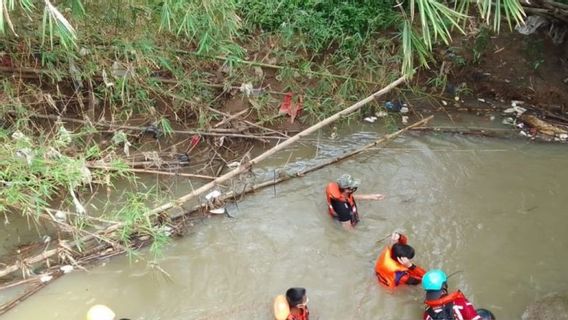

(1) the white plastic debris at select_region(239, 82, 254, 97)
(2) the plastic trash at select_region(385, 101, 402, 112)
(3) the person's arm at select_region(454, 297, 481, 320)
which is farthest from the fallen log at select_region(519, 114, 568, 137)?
(1) the white plastic debris at select_region(239, 82, 254, 97)

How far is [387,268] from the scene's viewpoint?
17.0 feet

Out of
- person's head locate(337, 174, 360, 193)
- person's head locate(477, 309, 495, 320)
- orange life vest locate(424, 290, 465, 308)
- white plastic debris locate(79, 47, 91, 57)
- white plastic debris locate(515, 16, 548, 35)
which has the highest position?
white plastic debris locate(79, 47, 91, 57)

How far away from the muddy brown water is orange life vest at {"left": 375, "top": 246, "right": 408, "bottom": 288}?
0.12 m

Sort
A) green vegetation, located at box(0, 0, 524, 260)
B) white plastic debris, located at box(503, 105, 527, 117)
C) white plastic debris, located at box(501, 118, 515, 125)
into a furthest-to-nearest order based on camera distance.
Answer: white plastic debris, located at box(503, 105, 527, 117) → white plastic debris, located at box(501, 118, 515, 125) → green vegetation, located at box(0, 0, 524, 260)

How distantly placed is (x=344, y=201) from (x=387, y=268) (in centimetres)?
90

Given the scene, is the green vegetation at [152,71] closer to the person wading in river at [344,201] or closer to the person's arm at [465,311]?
the person wading in river at [344,201]

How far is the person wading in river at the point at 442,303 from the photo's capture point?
4.63 metres

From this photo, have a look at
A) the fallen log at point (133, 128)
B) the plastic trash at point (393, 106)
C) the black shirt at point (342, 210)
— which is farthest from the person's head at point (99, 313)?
the plastic trash at point (393, 106)

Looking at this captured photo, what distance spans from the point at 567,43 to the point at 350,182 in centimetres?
437

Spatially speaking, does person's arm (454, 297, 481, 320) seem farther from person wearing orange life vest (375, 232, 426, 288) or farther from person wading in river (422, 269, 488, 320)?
person wearing orange life vest (375, 232, 426, 288)

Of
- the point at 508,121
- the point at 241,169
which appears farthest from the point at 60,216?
the point at 508,121

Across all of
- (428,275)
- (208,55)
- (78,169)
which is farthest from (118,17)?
(428,275)

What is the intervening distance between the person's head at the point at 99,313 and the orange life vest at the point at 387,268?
259 centimetres

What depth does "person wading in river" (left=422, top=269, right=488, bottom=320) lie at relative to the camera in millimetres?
4629
